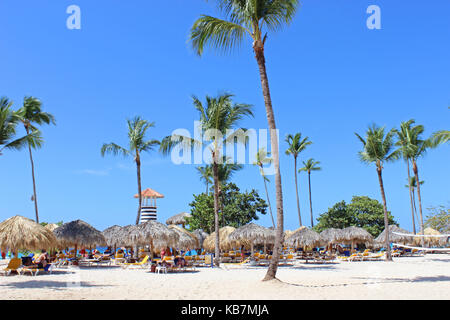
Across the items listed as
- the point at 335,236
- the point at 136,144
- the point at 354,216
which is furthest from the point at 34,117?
the point at 354,216

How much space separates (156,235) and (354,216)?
3091 cm

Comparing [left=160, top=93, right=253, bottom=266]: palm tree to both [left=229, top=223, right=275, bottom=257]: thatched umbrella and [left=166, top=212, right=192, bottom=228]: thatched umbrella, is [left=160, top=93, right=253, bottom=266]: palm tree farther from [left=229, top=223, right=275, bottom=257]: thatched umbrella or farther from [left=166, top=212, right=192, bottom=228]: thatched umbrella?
[left=166, top=212, right=192, bottom=228]: thatched umbrella

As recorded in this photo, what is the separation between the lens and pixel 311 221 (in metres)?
45.8

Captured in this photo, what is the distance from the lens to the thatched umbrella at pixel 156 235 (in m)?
19.6

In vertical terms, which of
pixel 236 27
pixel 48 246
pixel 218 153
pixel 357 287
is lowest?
pixel 357 287

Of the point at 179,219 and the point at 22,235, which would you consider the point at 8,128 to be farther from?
the point at 179,219

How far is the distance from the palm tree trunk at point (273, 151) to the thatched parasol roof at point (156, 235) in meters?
8.76

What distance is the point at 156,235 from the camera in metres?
19.6

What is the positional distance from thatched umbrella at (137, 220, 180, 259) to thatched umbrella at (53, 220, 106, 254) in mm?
2781

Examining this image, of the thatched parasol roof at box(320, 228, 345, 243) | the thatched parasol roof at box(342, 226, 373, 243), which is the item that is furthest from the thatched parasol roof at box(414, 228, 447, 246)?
the thatched parasol roof at box(320, 228, 345, 243)

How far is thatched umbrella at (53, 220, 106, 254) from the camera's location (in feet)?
66.9

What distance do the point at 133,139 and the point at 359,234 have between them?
18.4 metres
